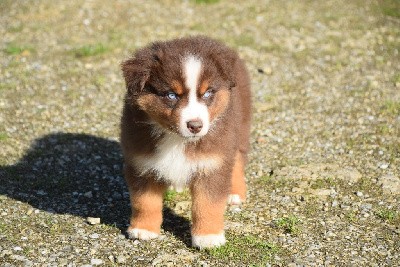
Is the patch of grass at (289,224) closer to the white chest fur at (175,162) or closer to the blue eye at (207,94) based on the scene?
the white chest fur at (175,162)

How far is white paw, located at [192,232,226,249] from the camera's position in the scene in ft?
19.9

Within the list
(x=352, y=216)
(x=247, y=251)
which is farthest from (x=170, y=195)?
(x=352, y=216)

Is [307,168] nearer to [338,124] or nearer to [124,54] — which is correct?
[338,124]

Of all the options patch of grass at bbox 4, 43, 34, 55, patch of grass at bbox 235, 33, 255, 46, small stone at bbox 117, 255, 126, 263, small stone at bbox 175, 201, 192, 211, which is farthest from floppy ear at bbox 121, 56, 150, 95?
patch of grass at bbox 235, 33, 255, 46

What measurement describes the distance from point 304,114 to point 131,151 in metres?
4.31

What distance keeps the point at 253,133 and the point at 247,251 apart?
321 cm

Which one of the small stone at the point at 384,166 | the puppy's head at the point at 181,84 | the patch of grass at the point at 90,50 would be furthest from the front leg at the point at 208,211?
the patch of grass at the point at 90,50

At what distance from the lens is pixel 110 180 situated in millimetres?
7777

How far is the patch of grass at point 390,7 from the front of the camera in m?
13.6

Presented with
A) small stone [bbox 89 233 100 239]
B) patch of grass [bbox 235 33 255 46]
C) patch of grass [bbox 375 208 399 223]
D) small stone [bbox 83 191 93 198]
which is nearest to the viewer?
small stone [bbox 89 233 100 239]

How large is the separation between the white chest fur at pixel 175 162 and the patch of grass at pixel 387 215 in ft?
6.73

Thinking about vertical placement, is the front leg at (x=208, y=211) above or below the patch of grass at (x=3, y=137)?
above

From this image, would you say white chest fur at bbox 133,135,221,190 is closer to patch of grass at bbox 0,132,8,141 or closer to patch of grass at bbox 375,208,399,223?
patch of grass at bbox 375,208,399,223

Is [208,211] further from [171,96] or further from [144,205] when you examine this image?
[171,96]
